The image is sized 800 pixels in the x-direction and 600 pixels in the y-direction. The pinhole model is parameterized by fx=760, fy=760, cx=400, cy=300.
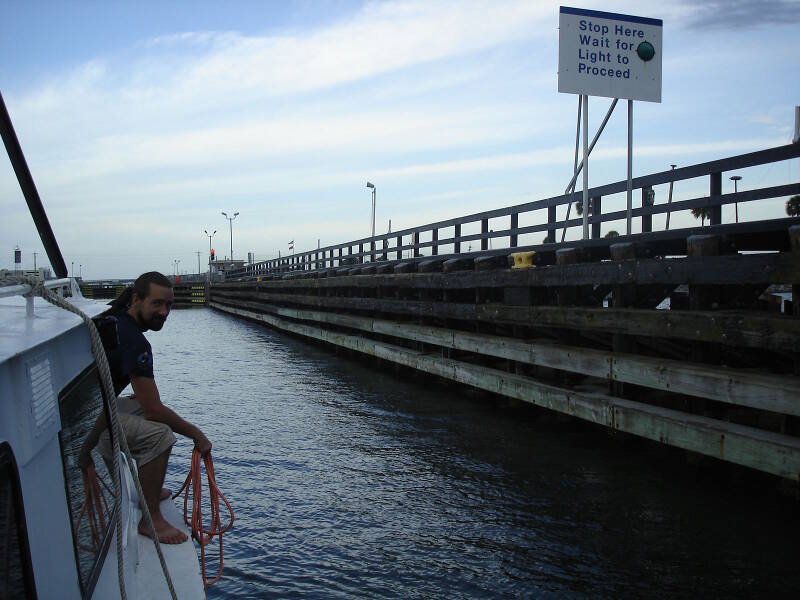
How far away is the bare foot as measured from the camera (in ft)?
12.9

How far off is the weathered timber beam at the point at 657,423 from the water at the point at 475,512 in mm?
444

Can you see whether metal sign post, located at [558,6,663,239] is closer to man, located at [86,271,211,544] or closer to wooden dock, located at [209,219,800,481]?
wooden dock, located at [209,219,800,481]

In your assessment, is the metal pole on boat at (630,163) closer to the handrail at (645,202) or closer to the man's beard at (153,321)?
the handrail at (645,202)

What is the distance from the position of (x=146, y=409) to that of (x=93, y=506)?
0.97 meters

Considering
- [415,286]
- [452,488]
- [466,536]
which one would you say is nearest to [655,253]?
[452,488]

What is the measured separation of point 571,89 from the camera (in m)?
9.95

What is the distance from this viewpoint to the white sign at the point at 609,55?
32.6 ft

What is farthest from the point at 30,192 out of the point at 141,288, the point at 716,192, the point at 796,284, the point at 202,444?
the point at 716,192

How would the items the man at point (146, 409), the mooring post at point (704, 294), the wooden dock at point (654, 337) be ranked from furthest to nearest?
the mooring post at point (704, 294) → the wooden dock at point (654, 337) → the man at point (146, 409)

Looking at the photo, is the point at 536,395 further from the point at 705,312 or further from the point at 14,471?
the point at 14,471

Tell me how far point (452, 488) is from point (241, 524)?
6.52 ft

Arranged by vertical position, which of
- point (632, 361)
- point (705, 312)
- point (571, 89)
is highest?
point (571, 89)

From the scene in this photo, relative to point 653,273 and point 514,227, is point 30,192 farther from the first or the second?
point 514,227

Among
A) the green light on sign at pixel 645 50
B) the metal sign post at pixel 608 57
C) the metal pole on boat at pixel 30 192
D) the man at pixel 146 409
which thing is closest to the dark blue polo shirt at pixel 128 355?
the man at pixel 146 409
